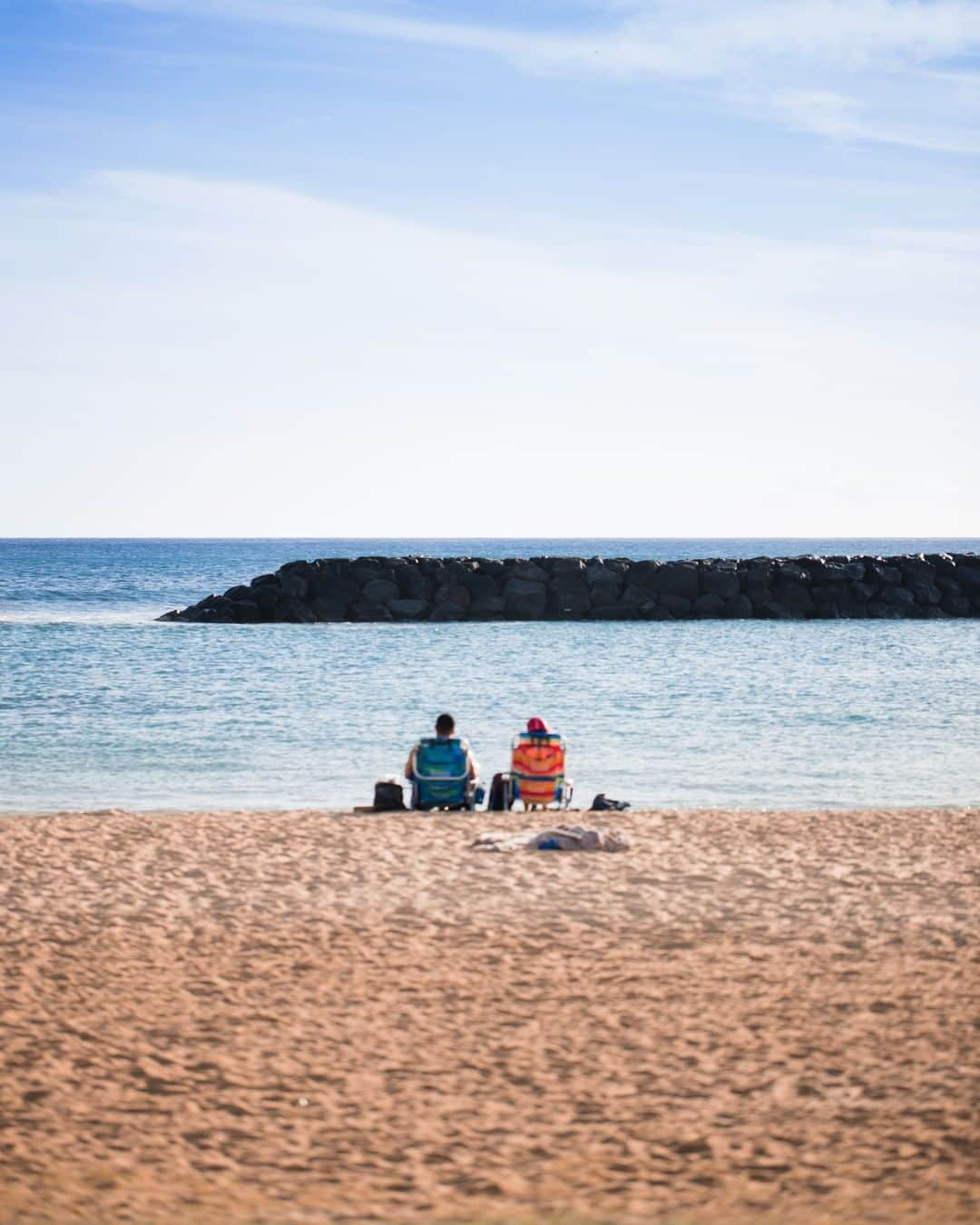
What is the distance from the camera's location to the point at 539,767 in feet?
43.7

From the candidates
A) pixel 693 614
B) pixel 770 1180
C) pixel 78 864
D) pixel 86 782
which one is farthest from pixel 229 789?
pixel 693 614

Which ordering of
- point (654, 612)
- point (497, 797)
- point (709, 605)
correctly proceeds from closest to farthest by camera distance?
point (497, 797) < point (654, 612) < point (709, 605)

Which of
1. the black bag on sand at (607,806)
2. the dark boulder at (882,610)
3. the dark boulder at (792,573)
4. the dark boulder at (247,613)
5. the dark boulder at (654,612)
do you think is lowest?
the black bag on sand at (607,806)

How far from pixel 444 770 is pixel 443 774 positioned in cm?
4

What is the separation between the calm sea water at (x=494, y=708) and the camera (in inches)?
639

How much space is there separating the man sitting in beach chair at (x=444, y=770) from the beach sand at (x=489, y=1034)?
2.07 m

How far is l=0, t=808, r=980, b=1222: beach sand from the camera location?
5176 mm

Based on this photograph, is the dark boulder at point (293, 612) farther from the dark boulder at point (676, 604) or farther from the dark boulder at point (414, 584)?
the dark boulder at point (676, 604)

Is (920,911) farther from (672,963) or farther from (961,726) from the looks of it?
(961,726)

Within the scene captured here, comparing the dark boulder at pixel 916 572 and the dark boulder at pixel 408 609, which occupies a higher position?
the dark boulder at pixel 916 572

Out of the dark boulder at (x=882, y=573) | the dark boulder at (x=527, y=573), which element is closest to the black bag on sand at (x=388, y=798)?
the dark boulder at (x=527, y=573)

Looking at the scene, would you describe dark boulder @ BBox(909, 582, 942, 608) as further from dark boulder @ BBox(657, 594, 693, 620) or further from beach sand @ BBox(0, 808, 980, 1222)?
beach sand @ BBox(0, 808, 980, 1222)

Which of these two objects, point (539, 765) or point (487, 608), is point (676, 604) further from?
point (539, 765)

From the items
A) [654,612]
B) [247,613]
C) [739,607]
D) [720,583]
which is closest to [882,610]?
[739,607]
